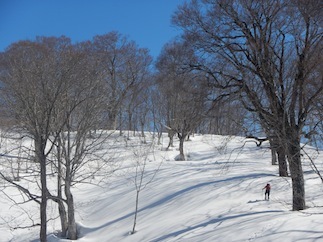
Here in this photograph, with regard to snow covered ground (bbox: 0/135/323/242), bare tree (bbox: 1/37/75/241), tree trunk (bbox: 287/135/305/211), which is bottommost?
snow covered ground (bbox: 0/135/323/242)

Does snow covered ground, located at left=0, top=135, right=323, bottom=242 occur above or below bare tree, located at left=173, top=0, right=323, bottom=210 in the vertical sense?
below

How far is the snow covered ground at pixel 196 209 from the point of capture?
9.17m

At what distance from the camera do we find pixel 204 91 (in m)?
11.4

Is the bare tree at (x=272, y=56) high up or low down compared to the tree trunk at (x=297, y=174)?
up

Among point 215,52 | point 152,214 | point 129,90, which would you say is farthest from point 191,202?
point 129,90

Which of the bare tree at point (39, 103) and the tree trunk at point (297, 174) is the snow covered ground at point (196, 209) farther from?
the bare tree at point (39, 103)

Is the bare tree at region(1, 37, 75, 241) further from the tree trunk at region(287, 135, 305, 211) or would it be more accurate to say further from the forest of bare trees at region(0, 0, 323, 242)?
the tree trunk at region(287, 135, 305, 211)

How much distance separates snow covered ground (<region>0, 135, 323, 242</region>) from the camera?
917 cm

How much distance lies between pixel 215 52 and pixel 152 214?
6.60m

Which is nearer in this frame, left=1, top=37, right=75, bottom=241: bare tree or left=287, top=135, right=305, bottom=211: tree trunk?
left=1, top=37, right=75, bottom=241: bare tree

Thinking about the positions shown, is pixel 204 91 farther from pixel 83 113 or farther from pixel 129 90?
pixel 129 90

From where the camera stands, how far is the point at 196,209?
12914 mm

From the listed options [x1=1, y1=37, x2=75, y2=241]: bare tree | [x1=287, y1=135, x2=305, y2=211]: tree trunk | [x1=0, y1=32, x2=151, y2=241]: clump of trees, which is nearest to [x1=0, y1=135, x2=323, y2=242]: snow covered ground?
[x1=287, y1=135, x2=305, y2=211]: tree trunk

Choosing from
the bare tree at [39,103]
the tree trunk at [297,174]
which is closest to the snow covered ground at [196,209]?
the tree trunk at [297,174]
